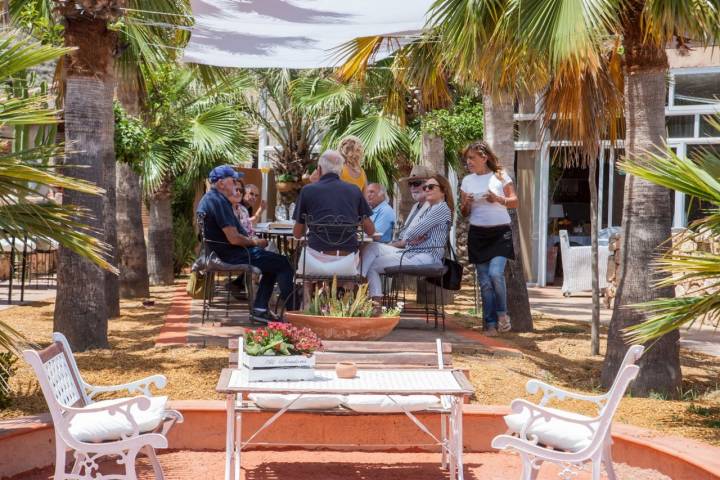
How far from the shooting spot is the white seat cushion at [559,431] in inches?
177

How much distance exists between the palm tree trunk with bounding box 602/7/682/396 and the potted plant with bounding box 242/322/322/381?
3.06 meters

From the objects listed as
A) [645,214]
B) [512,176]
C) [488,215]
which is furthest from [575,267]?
[645,214]

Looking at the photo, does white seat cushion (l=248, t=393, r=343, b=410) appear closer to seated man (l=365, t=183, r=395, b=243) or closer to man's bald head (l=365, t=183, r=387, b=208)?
seated man (l=365, t=183, r=395, b=243)

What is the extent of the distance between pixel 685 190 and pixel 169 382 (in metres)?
3.57

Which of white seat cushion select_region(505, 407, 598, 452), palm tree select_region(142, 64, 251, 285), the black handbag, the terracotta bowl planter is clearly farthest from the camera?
palm tree select_region(142, 64, 251, 285)

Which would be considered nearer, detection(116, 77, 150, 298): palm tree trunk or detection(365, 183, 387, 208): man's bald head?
detection(365, 183, 387, 208): man's bald head

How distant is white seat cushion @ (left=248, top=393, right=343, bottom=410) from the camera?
16.8 feet

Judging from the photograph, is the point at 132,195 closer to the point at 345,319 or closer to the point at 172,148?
the point at 172,148

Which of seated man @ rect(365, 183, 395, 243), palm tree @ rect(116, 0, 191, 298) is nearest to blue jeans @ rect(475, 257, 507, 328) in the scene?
seated man @ rect(365, 183, 395, 243)

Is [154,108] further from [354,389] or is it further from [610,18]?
[354,389]

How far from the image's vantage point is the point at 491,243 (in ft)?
30.0

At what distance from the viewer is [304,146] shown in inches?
770

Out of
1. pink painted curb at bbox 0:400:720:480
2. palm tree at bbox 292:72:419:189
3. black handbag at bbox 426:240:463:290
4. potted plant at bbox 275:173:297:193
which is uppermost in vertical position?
palm tree at bbox 292:72:419:189

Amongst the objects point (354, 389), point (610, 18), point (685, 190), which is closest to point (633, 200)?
point (610, 18)
